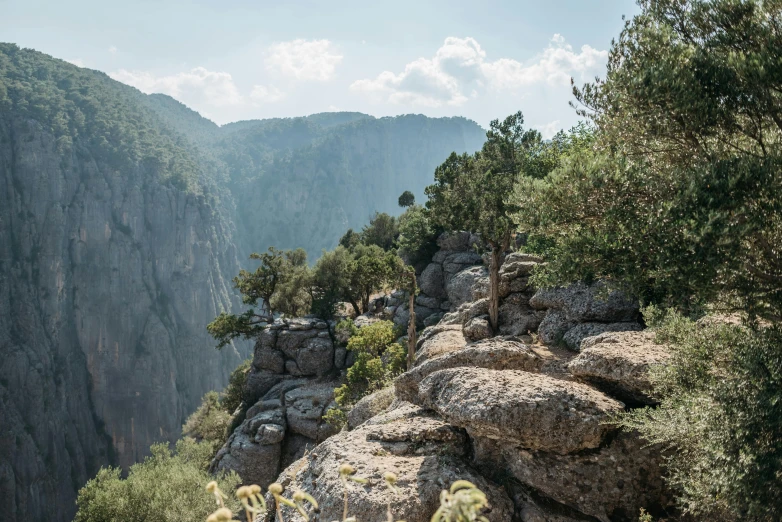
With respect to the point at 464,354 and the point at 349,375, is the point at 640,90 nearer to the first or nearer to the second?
the point at 464,354

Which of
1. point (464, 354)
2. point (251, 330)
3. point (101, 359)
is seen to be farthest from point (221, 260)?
point (464, 354)

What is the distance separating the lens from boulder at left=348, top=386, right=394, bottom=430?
627 inches

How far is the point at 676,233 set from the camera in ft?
22.2

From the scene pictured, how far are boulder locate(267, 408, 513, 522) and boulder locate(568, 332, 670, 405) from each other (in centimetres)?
335

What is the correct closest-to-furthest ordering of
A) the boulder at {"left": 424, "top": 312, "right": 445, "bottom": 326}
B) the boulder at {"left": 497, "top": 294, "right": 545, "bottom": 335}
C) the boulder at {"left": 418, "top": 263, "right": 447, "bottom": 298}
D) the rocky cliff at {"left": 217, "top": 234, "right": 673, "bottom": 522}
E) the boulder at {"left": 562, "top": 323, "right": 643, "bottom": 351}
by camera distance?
the rocky cliff at {"left": 217, "top": 234, "right": 673, "bottom": 522} → the boulder at {"left": 562, "top": 323, "right": 643, "bottom": 351} → the boulder at {"left": 497, "top": 294, "right": 545, "bottom": 335} → the boulder at {"left": 424, "top": 312, "right": 445, "bottom": 326} → the boulder at {"left": 418, "top": 263, "right": 447, "bottom": 298}

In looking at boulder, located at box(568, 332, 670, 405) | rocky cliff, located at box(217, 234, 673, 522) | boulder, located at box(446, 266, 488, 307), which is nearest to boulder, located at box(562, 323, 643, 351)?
rocky cliff, located at box(217, 234, 673, 522)

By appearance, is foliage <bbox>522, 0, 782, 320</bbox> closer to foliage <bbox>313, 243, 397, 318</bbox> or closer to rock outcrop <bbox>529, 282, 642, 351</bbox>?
rock outcrop <bbox>529, 282, 642, 351</bbox>

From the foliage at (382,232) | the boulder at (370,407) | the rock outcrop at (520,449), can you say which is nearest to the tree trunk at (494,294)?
the boulder at (370,407)

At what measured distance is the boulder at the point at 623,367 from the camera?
29.6 feet

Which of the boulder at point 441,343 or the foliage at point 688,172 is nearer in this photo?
the foliage at point 688,172

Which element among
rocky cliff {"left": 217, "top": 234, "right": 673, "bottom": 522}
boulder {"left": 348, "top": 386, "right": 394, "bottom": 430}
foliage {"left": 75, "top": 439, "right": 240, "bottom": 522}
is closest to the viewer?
rocky cliff {"left": 217, "top": 234, "right": 673, "bottom": 522}

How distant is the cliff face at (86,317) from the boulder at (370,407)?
92.5 metres

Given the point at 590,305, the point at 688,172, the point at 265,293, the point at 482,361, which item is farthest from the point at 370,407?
the point at 265,293

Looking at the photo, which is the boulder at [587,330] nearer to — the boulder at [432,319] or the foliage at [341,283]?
the boulder at [432,319]
